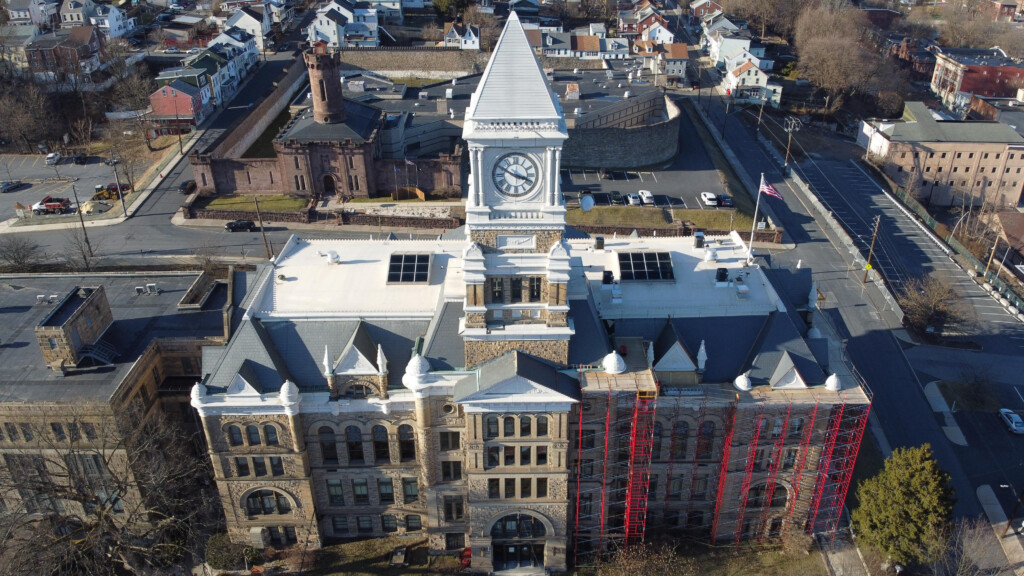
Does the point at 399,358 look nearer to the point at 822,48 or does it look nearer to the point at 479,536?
the point at 479,536

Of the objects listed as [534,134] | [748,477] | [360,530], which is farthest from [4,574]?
[748,477]

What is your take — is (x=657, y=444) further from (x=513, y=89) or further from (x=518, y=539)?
(x=513, y=89)

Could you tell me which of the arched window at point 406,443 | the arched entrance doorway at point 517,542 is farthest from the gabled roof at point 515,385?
the arched entrance doorway at point 517,542

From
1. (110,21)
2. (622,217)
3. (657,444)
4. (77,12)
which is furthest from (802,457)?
(77,12)

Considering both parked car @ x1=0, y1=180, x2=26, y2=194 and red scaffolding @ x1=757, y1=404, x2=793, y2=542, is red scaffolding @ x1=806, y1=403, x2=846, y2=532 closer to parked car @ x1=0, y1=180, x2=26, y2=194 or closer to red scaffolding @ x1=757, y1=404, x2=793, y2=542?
red scaffolding @ x1=757, y1=404, x2=793, y2=542

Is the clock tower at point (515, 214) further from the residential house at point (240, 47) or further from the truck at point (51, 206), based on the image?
the residential house at point (240, 47)

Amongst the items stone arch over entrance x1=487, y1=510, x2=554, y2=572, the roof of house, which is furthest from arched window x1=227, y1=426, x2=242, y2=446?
the roof of house
